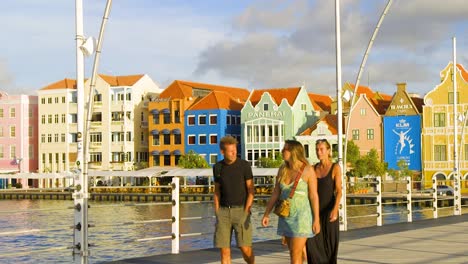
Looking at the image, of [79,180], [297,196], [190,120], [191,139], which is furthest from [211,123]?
[297,196]

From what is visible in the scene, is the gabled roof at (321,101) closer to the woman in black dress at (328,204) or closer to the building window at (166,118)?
the building window at (166,118)

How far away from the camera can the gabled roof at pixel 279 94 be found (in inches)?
3504

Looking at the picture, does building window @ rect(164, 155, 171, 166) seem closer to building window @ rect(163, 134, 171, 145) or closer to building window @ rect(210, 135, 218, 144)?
building window @ rect(163, 134, 171, 145)

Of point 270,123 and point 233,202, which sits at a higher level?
point 270,123

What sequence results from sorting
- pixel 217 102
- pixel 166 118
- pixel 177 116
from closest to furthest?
pixel 217 102, pixel 177 116, pixel 166 118

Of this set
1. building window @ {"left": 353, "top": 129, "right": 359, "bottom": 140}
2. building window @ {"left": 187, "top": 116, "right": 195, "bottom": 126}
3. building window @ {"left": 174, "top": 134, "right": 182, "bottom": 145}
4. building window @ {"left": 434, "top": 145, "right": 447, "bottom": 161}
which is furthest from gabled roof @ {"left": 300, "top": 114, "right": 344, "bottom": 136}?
building window @ {"left": 174, "top": 134, "right": 182, "bottom": 145}

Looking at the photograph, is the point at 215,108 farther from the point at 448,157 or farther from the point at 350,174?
the point at 448,157

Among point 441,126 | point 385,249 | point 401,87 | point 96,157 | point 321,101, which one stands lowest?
point 385,249

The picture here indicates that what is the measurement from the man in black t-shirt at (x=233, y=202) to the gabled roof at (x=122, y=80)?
88.1 meters

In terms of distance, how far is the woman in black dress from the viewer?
10.7 m

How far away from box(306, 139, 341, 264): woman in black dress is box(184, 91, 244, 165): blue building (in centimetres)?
7789

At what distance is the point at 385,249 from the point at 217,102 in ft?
245

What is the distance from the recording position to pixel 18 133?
105 meters

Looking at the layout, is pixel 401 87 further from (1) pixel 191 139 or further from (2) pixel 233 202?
(2) pixel 233 202
